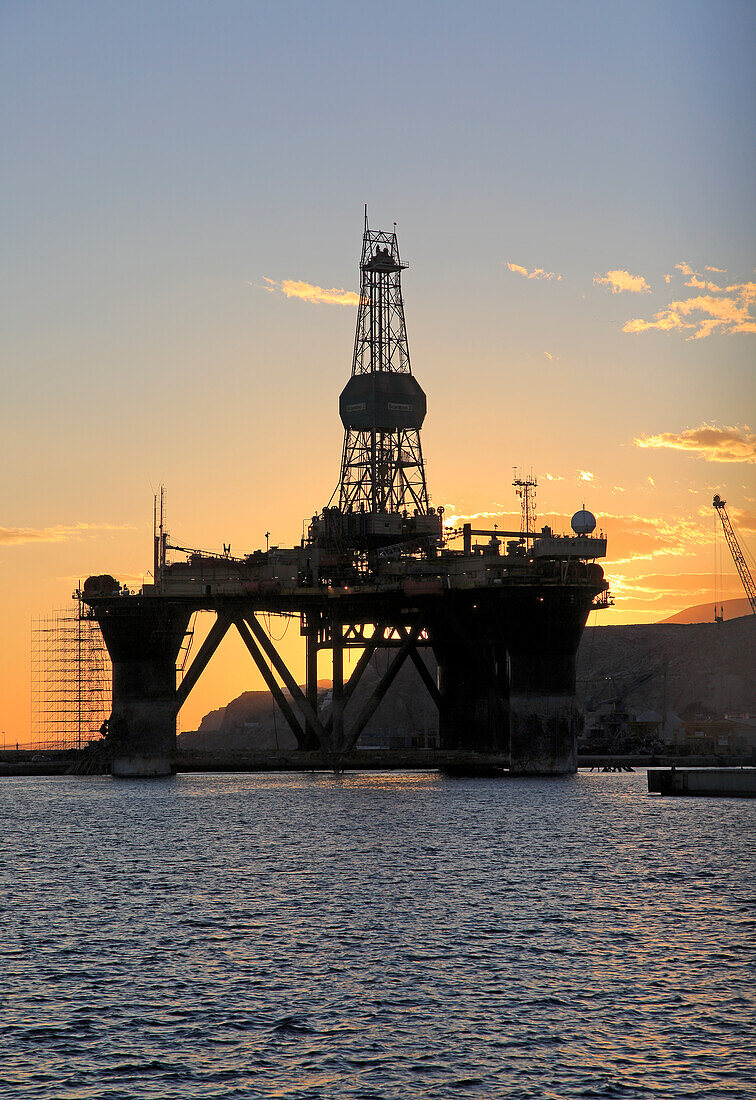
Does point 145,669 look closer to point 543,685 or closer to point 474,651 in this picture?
point 474,651

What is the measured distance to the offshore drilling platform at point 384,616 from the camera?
335ft

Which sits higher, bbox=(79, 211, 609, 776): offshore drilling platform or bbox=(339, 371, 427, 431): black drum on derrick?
bbox=(339, 371, 427, 431): black drum on derrick

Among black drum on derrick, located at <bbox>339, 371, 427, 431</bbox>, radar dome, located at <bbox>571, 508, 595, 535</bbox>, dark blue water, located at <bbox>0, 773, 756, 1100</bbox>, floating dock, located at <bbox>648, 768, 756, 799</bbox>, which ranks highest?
black drum on derrick, located at <bbox>339, 371, 427, 431</bbox>

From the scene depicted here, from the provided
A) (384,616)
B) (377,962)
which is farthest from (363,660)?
(377,962)

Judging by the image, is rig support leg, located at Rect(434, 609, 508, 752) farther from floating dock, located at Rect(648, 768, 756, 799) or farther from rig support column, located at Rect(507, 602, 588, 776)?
floating dock, located at Rect(648, 768, 756, 799)

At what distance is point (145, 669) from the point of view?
107 meters

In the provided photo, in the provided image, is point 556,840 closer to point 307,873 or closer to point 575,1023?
point 307,873

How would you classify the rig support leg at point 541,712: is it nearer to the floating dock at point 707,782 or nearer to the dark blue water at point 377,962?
the floating dock at point 707,782

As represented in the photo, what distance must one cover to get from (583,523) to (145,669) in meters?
35.8

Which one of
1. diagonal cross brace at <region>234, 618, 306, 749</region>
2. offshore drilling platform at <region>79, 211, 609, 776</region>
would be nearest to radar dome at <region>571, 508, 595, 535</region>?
offshore drilling platform at <region>79, 211, 609, 776</region>

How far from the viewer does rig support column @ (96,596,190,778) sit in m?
106

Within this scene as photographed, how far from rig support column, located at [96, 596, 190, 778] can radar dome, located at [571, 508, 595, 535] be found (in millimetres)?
31024

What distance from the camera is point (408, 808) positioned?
293ft

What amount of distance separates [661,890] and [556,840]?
59.0ft
